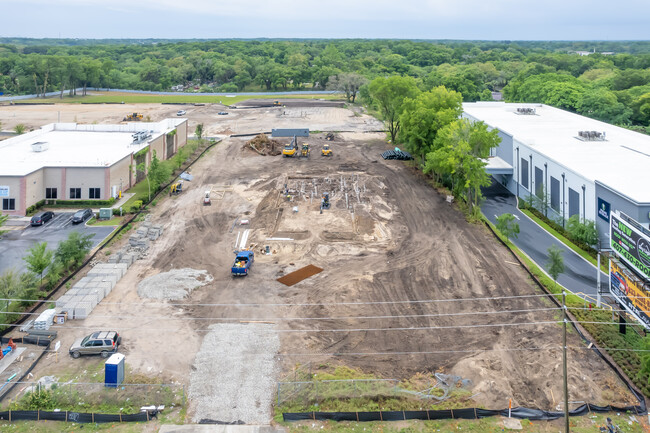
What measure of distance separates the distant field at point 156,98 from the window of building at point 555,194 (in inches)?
4250

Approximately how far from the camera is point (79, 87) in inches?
6609

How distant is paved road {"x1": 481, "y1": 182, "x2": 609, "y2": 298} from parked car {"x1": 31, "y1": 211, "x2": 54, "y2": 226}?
44436mm

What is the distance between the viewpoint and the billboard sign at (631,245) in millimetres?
25256

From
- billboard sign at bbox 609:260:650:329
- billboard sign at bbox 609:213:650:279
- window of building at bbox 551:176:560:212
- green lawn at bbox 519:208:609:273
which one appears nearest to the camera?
billboard sign at bbox 609:260:650:329

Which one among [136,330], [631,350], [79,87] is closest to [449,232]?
[631,350]

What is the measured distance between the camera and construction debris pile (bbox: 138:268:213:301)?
34475mm

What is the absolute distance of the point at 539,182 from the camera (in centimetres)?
5203

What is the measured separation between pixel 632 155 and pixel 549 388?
3508 centimetres

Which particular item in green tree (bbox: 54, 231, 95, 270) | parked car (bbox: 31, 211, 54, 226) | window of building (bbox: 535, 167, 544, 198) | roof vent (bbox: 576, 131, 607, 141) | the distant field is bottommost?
green tree (bbox: 54, 231, 95, 270)

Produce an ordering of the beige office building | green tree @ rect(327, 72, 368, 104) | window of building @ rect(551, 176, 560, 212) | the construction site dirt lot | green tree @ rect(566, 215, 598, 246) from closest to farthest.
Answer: the construction site dirt lot
green tree @ rect(566, 215, 598, 246)
window of building @ rect(551, 176, 560, 212)
the beige office building
green tree @ rect(327, 72, 368, 104)

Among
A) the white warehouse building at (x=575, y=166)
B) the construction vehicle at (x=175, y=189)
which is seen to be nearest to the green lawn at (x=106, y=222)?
the construction vehicle at (x=175, y=189)

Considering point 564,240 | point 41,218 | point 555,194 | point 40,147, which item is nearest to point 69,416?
point 41,218

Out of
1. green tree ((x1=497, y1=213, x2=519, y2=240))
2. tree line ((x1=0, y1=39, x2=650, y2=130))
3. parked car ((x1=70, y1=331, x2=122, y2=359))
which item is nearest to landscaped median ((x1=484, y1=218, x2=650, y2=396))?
green tree ((x1=497, y1=213, x2=519, y2=240))

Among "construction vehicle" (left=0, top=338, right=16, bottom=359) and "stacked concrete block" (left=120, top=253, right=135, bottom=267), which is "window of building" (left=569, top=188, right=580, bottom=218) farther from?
"construction vehicle" (left=0, top=338, right=16, bottom=359)
